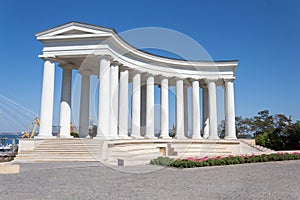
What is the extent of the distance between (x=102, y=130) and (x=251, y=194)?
3038 cm

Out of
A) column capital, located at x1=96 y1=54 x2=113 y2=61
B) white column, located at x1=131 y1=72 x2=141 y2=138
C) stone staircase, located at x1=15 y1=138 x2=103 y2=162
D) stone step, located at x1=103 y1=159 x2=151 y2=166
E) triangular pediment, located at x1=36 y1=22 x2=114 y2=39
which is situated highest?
triangular pediment, located at x1=36 y1=22 x2=114 y2=39

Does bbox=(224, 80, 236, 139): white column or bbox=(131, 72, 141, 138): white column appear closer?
bbox=(131, 72, 141, 138): white column

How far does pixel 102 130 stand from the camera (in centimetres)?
4475

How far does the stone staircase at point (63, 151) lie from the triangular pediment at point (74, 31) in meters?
18.8

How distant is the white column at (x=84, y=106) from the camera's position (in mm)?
58156

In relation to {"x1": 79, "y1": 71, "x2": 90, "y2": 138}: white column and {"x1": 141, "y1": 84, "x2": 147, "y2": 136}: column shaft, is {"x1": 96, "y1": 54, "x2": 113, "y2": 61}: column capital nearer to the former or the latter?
{"x1": 79, "y1": 71, "x2": 90, "y2": 138}: white column

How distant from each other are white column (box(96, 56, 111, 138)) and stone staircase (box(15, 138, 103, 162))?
3271 millimetres

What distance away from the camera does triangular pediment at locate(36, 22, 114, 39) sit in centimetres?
4641

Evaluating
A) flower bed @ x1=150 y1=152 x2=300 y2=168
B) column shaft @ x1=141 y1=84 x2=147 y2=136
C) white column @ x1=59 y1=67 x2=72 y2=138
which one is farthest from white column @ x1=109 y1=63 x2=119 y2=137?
column shaft @ x1=141 y1=84 x2=147 y2=136

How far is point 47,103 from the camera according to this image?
4656 centimetres

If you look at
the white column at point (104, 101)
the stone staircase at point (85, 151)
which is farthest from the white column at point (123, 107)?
the white column at point (104, 101)

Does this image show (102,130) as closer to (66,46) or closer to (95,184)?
(66,46)

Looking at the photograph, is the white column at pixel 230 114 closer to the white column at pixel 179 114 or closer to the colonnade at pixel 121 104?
the colonnade at pixel 121 104

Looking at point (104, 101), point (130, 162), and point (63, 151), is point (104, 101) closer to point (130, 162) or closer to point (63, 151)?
point (63, 151)
